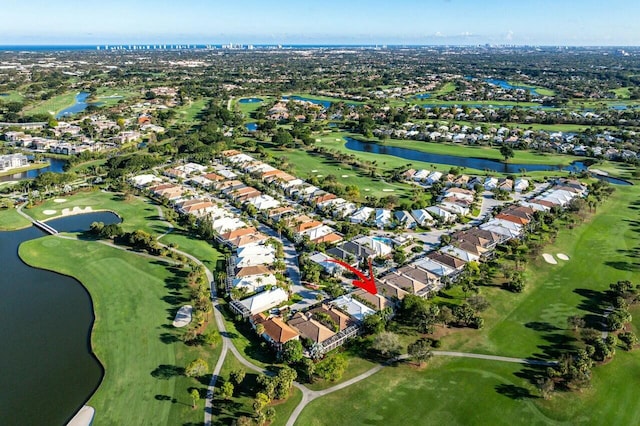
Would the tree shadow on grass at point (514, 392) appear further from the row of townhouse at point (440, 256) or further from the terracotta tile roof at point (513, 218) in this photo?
the terracotta tile roof at point (513, 218)

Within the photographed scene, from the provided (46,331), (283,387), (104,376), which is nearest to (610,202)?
(283,387)

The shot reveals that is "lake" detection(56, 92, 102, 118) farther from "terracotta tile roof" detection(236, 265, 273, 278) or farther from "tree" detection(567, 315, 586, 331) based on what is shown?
"tree" detection(567, 315, 586, 331)

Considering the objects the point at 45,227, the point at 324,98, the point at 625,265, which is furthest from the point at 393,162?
the point at 324,98

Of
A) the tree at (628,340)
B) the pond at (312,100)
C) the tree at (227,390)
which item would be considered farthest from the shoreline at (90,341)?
the pond at (312,100)

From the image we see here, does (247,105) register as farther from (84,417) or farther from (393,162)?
(84,417)

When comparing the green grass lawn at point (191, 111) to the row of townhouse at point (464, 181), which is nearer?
the row of townhouse at point (464, 181)

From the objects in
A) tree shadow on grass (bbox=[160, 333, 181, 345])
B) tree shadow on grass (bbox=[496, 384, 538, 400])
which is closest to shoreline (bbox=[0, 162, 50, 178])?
tree shadow on grass (bbox=[160, 333, 181, 345])
